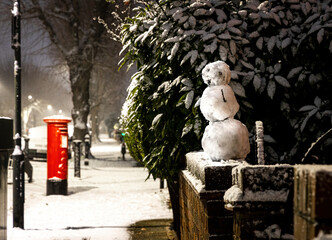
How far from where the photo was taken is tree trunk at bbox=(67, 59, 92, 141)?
21.4 meters

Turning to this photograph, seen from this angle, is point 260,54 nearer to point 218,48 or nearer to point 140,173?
point 218,48

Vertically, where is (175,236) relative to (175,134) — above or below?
below

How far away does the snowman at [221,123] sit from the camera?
127 inches

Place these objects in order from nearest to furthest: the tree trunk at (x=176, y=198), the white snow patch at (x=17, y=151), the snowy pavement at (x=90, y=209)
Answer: the tree trunk at (x=176, y=198)
the snowy pavement at (x=90, y=209)
the white snow patch at (x=17, y=151)

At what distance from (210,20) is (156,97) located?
1.11m

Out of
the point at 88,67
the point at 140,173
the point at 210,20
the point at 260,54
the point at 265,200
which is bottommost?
the point at 140,173

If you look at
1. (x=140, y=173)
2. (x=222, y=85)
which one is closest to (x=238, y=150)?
(x=222, y=85)

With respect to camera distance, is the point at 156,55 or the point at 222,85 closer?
the point at 222,85

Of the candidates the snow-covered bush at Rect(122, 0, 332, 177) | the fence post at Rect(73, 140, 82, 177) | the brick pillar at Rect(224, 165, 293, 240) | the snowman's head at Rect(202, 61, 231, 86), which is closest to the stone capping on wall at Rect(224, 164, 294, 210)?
the brick pillar at Rect(224, 165, 293, 240)

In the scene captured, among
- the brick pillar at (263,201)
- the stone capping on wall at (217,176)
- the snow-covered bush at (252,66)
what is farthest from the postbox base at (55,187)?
the brick pillar at (263,201)

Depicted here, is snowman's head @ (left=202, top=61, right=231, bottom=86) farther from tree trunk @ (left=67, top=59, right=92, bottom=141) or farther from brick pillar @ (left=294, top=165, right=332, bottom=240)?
tree trunk @ (left=67, top=59, right=92, bottom=141)

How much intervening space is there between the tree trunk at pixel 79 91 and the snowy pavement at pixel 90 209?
26.7 feet

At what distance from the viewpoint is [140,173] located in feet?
50.0

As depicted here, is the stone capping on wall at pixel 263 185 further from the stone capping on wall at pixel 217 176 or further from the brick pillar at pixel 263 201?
the stone capping on wall at pixel 217 176
